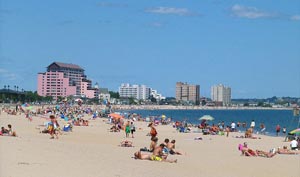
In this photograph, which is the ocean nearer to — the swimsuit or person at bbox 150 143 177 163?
person at bbox 150 143 177 163

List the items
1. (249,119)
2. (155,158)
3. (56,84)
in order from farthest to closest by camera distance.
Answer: (56,84), (249,119), (155,158)

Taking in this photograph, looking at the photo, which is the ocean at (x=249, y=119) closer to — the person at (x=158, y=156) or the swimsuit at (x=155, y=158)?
the person at (x=158, y=156)

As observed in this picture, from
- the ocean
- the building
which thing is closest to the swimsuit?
the ocean

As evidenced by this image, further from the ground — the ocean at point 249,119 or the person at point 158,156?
the person at point 158,156

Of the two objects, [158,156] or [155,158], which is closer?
[155,158]

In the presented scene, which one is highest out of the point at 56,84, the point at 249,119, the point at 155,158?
the point at 56,84

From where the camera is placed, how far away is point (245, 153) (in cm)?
1994

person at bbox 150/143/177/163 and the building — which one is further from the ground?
the building

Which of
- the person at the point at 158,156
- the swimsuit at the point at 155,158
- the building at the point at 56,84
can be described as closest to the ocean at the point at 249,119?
the person at the point at 158,156

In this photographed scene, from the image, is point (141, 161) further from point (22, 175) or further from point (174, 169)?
point (22, 175)

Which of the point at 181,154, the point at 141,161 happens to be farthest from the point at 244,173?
the point at 181,154

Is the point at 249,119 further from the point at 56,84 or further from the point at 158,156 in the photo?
the point at 56,84

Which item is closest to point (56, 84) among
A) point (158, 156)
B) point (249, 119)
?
point (249, 119)

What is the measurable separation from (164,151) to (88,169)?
5.71m
